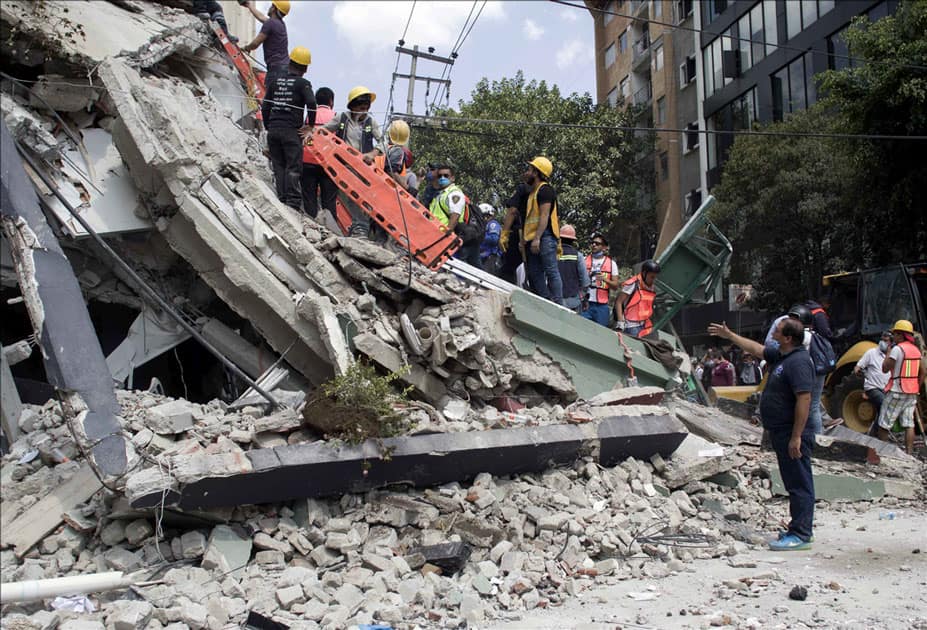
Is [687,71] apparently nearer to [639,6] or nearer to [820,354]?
[639,6]

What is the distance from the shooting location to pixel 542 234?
7969mm

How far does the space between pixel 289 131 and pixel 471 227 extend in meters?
2.19

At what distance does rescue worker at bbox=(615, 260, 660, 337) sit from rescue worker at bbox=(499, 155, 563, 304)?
1042 millimetres

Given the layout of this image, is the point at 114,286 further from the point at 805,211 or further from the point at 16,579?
the point at 805,211

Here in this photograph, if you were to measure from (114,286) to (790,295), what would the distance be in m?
16.6

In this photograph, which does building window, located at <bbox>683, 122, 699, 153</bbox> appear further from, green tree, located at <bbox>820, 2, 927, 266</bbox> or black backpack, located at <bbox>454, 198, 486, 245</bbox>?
black backpack, located at <bbox>454, 198, 486, 245</bbox>

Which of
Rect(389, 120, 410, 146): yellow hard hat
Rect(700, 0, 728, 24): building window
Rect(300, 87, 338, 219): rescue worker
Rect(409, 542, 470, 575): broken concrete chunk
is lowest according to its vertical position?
Rect(409, 542, 470, 575): broken concrete chunk

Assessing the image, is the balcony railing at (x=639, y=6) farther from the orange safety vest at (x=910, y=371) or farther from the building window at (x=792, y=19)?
the orange safety vest at (x=910, y=371)

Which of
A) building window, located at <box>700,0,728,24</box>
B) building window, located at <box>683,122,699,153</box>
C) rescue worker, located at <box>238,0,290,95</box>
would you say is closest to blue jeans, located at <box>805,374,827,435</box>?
rescue worker, located at <box>238,0,290,95</box>

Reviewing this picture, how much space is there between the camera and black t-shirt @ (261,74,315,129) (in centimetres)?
779

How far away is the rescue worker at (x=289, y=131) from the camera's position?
7.78 meters

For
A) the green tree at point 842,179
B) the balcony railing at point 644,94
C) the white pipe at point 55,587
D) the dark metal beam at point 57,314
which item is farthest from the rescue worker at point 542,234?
the balcony railing at point 644,94

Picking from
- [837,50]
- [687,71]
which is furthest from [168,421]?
[687,71]

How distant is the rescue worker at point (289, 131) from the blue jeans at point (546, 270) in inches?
93.4
